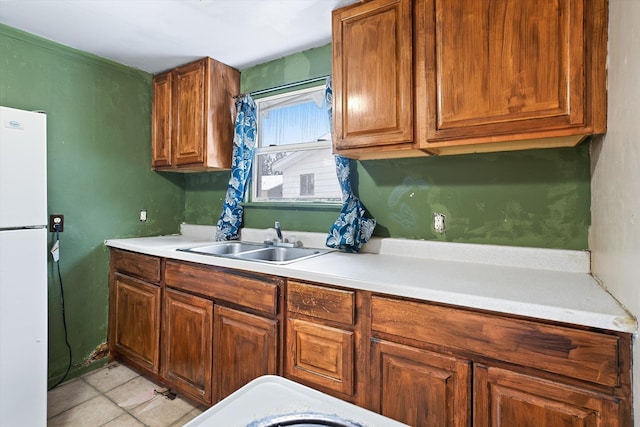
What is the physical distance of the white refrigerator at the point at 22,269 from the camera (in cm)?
151

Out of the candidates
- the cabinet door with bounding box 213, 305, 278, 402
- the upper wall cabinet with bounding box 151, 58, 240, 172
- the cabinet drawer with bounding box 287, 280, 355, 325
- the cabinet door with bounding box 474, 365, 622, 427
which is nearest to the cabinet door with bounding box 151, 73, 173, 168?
the upper wall cabinet with bounding box 151, 58, 240, 172

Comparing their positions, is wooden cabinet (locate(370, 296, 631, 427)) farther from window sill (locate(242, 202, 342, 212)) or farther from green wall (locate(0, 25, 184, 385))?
green wall (locate(0, 25, 184, 385))

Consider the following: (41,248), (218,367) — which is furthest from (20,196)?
(218,367)

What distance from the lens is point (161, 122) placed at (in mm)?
2719

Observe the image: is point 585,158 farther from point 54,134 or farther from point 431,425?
point 54,134

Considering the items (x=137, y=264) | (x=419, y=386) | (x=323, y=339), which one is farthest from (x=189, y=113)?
(x=419, y=386)

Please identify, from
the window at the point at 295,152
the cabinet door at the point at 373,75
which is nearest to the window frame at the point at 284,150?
the window at the point at 295,152

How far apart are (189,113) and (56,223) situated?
1.22 meters

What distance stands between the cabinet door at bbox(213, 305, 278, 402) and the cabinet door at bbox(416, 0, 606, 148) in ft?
4.10

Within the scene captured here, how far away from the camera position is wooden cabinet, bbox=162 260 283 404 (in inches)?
62.2

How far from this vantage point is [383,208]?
6.49 ft

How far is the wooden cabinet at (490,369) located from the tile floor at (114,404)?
138 centimetres

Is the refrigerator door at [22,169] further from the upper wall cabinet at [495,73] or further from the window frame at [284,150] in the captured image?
the upper wall cabinet at [495,73]

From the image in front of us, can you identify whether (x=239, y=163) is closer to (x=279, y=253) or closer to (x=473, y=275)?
(x=279, y=253)
